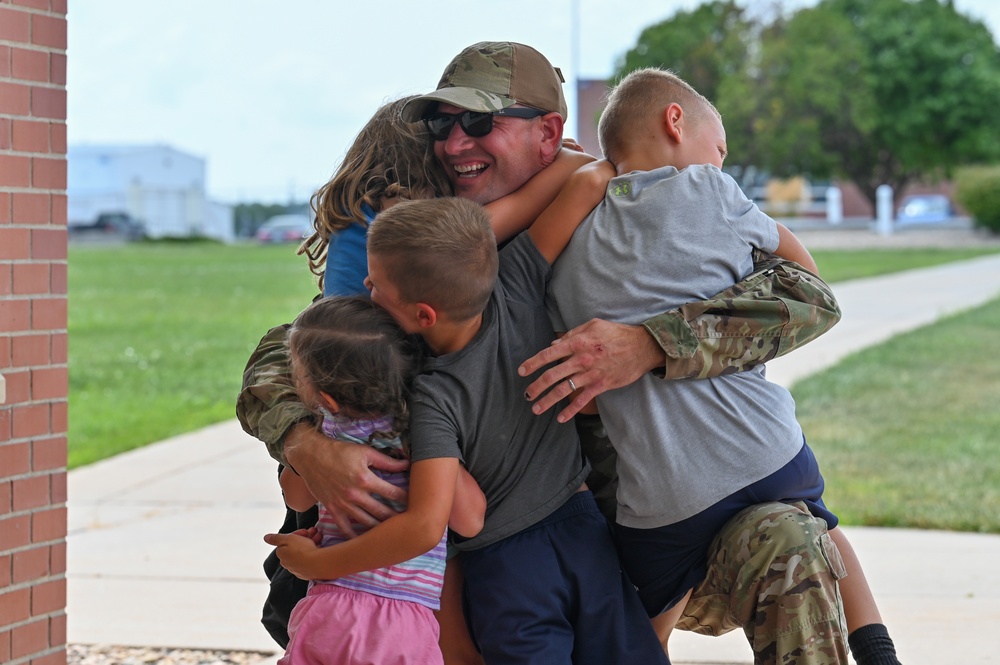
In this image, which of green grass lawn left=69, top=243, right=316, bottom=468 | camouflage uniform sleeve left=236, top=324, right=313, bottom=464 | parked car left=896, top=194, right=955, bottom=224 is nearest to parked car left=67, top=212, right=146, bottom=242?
green grass lawn left=69, top=243, right=316, bottom=468

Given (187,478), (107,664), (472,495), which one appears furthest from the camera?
(187,478)

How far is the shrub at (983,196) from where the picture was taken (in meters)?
35.7

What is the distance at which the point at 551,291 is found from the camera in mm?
2646

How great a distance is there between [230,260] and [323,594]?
105ft

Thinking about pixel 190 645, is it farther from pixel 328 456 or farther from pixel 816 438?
pixel 816 438

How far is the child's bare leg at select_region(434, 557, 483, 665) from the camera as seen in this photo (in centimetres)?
270

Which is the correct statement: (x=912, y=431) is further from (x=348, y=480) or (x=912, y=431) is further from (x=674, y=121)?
(x=348, y=480)

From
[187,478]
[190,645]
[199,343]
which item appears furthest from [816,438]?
[199,343]

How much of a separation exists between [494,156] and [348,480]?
2.72ft

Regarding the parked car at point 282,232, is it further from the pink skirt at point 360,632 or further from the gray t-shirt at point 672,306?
the pink skirt at point 360,632

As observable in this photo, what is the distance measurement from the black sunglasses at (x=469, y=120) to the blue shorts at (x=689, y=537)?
0.95 meters

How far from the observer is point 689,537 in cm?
261

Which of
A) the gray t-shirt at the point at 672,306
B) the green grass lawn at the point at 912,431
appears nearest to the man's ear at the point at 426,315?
the gray t-shirt at the point at 672,306

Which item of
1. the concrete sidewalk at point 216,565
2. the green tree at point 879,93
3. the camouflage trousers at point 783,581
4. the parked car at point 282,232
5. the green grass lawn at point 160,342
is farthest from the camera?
the parked car at point 282,232
